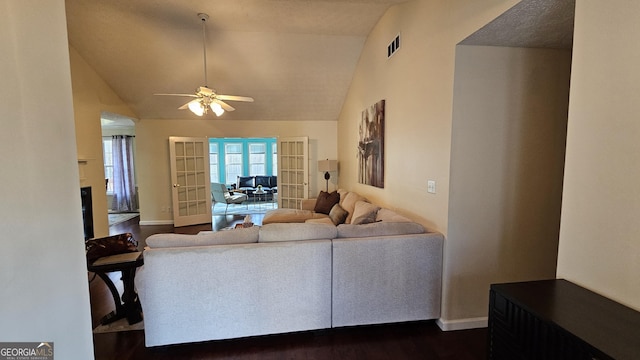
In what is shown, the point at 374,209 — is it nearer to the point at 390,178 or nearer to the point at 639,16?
the point at 390,178

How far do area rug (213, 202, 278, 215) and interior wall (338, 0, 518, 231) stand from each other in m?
4.46

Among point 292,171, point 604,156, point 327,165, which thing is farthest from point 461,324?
point 292,171

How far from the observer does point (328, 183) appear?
6.57 metres

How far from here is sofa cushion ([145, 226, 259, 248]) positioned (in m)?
2.07

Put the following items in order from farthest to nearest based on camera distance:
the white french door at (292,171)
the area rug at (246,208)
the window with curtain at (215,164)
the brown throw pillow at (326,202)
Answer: the window with curtain at (215,164) < the area rug at (246,208) < the white french door at (292,171) < the brown throw pillow at (326,202)

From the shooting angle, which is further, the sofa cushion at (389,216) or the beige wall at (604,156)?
the sofa cushion at (389,216)

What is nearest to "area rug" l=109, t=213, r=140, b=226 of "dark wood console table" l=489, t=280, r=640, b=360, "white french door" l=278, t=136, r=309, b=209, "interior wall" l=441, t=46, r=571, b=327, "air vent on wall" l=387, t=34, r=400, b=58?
"white french door" l=278, t=136, r=309, b=209

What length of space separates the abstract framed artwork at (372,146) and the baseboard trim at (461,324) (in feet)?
5.92

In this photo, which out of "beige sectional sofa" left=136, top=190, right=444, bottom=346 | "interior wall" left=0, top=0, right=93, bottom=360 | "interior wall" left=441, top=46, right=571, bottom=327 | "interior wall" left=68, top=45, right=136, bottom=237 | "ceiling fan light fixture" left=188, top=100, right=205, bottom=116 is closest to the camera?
"interior wall" left=0, top=0, right=93, bottom=360

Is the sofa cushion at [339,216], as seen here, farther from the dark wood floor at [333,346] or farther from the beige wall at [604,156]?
the beige wall at [604,156]

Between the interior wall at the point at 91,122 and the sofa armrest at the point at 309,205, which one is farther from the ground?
the interior wall at the point at 91,122

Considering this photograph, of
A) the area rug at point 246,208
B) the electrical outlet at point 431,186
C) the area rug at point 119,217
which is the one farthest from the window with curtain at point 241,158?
the electrical outlet at point 431,186

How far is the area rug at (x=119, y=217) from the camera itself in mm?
6560

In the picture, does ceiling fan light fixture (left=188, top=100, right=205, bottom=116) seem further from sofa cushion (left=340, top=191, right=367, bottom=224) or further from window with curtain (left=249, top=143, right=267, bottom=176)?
window with curtain (left=249, top=143, right=267, bottom=176)
